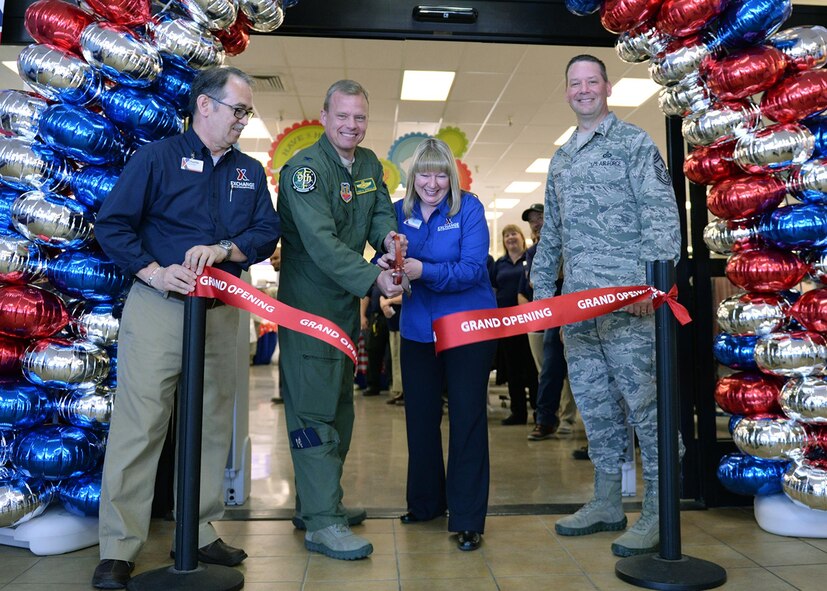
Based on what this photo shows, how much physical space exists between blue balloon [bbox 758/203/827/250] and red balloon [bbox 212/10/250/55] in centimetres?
209

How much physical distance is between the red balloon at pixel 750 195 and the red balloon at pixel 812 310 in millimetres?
348

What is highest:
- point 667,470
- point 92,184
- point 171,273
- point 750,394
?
point 92,184

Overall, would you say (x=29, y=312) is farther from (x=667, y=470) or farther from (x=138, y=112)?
(x=667, y=470)

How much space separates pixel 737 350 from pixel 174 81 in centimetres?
229

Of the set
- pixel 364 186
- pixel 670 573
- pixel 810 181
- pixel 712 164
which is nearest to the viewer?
pixel 670 573

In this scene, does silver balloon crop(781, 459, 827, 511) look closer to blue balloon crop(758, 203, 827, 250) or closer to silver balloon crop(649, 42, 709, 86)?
blue balloon crop(758, 203, 827, 250)

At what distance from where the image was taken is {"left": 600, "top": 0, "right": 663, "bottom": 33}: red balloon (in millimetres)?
2734

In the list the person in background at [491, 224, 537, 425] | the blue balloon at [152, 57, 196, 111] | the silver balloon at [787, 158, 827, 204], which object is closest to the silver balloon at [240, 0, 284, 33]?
the blue balloon at [152, 57, 196, 111]

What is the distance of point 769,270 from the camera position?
8.86 feet

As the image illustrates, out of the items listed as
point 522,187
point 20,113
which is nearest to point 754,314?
point 20,113

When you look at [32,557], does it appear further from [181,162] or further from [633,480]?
[633,480]

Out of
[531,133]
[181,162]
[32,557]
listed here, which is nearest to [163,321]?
[181,162]

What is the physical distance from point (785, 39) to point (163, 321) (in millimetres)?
2406

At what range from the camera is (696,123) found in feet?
9.17
